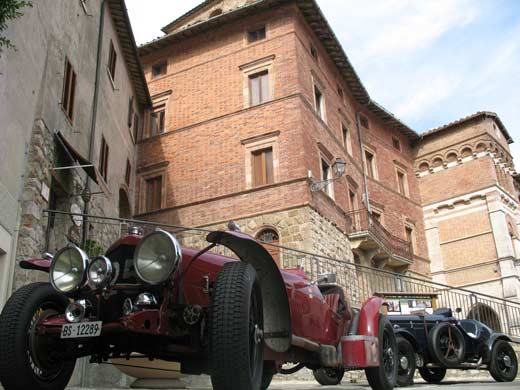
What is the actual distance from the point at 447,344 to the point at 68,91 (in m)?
9.02

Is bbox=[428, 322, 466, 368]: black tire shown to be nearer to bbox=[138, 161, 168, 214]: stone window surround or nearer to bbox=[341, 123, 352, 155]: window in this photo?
bbox=[138, 161, 168, 214]: stone window surround

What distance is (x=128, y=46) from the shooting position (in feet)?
59.8

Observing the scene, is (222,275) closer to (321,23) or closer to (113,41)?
(113,41)

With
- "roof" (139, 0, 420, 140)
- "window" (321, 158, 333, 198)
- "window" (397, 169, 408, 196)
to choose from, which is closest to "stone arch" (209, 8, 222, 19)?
"roof" (139, 0, 420, 140)

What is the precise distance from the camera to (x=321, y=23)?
71.4ft

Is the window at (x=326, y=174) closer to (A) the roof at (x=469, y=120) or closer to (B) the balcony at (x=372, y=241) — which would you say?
(B) the balcony at (x=372, y=241)

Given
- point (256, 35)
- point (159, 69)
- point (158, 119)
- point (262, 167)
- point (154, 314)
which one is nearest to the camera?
point (154, 314)

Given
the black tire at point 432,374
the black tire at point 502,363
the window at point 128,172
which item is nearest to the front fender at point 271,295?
the black tire at point 432,374

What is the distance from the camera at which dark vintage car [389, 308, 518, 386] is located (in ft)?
29.1

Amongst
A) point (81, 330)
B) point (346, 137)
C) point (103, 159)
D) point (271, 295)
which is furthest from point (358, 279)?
point (81, 330)

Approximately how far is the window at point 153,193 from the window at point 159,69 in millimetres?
4985

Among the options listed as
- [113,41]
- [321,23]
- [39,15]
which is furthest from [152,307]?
[321,23]

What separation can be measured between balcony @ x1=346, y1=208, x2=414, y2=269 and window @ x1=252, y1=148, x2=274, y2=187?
159 inches

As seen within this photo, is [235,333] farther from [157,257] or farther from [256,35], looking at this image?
[256,35]
